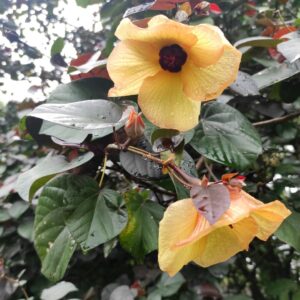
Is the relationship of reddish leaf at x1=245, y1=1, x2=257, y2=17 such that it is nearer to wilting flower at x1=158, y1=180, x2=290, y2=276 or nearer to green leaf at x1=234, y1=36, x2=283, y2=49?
green leaf at x1=234, y1=36, x2=283, y2=49

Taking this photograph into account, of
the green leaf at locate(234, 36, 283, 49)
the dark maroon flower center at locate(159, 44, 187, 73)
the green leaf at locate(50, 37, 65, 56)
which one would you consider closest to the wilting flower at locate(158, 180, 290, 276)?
the dark maroon flower center at locate(159, 44, 187, 73)

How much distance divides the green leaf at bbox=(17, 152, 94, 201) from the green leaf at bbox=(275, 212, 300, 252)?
0.44 meters

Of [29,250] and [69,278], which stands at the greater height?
[29,250]

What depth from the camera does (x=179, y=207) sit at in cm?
52

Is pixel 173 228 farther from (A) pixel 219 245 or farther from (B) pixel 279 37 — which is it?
(B) pixel 279 37

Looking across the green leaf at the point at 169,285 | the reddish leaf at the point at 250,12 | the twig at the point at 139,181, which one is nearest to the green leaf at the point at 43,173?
the twig at the point at 139,181

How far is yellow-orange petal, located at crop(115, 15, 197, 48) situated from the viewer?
547 mm

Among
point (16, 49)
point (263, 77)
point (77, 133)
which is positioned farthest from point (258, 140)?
point (16, 49)

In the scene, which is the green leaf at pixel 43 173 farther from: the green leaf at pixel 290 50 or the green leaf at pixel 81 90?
the green leaf at pixel 290 50

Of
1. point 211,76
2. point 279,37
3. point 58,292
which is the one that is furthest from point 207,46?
point 58,292

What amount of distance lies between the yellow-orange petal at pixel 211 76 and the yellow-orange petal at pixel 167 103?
0.07 feet

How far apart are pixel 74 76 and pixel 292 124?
32.0 inches

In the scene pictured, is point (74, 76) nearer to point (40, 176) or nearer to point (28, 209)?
point (40, 176)

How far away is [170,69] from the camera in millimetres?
650
